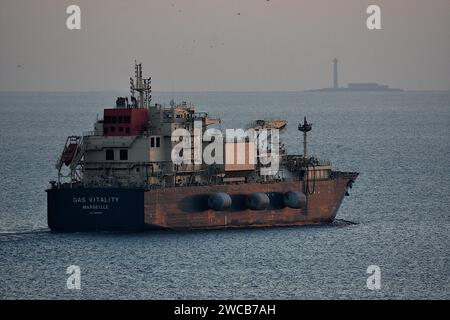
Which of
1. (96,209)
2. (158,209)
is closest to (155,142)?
(158,209)

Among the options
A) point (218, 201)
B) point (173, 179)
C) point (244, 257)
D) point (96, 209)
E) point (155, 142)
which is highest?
point (155, 142)

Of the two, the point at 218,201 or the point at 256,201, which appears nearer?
the point at 218,201

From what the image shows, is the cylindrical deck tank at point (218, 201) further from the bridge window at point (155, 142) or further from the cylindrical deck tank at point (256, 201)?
the bridge window at point (155, 142)

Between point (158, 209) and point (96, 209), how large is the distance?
152 inches

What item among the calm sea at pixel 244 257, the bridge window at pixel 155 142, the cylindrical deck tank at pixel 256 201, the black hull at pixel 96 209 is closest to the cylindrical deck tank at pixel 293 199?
the calm sea at pixel 244 257

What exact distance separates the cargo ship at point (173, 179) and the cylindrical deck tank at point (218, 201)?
5 cm

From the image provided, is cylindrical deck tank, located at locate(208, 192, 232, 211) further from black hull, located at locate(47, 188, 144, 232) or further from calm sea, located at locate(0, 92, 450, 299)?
black hull, located at locate(47, 188, 144, 232)

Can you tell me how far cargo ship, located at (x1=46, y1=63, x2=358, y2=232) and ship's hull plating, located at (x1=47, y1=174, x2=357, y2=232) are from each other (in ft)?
0.20

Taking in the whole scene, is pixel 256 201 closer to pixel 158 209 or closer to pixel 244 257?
pixel 158 209

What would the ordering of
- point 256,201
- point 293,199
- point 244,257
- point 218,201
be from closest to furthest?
point 244,257 → point 218,201 → point 256,201 → point 293,199

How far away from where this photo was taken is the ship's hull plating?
95688 millimetres

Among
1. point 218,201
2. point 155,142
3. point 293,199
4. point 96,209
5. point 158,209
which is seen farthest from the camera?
point 293,199

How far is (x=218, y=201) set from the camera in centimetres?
9838

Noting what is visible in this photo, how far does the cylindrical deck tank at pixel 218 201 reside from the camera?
98438 mm
